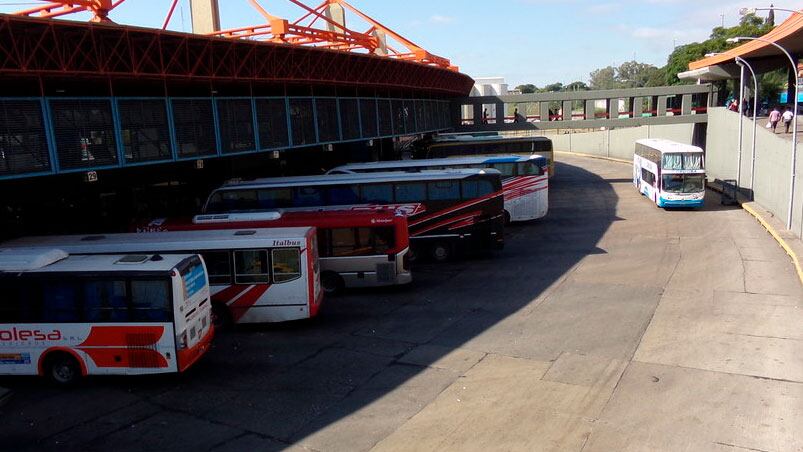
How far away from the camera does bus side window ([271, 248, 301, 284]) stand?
15862mm

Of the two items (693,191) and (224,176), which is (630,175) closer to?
(693,191)

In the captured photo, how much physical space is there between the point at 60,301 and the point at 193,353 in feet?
9.38

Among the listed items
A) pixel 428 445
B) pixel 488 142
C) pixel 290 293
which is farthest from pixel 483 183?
pixel 488 142

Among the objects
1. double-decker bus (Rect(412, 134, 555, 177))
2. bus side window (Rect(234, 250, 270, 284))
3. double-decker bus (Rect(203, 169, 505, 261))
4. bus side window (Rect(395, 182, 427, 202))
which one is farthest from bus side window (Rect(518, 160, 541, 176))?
bus side window (Rect(234, 250, 270, 284))

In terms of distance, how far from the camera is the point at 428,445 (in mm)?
9992

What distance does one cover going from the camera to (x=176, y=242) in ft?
53.0

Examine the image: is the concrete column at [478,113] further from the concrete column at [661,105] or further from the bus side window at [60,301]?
the bus side window at [60,301]

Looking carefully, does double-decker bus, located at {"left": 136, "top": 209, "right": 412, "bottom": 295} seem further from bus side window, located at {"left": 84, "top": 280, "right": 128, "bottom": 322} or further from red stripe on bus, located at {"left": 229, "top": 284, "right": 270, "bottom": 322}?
bus side window, located at {"left": 84, "top": 280, "right": 128, "bottom": 322}

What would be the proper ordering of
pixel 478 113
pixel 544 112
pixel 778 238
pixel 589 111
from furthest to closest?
pixel 478 113 < pixel 589 111 < pixel 544 112 < pixel 778 238

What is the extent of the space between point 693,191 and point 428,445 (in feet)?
92.3

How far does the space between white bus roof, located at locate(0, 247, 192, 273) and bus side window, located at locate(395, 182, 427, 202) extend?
11.4 m

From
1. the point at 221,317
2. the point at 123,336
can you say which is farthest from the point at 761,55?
the point at 123,336

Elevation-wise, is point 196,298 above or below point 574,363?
above

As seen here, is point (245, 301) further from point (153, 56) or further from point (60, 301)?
point (153, 56)
